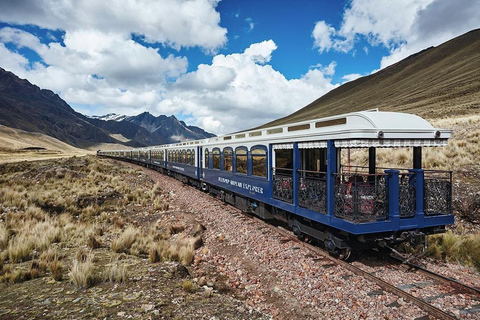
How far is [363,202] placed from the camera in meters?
6.46

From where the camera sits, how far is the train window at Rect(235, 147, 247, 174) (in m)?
11.3

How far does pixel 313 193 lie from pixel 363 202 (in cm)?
140

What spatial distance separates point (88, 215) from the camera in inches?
476

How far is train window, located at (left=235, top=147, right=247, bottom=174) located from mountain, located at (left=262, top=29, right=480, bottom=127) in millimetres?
35693

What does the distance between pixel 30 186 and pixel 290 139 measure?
53.9ft

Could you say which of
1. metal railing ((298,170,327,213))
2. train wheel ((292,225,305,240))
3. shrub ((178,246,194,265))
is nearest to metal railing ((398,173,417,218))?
metal railing ((298,170,327,213))

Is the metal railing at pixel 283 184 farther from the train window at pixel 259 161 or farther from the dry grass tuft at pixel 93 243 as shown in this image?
the dry grass tuft at pixel 93 243

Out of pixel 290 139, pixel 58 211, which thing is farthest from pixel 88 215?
pixel 290 139

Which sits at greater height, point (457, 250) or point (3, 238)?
point (3, 238)

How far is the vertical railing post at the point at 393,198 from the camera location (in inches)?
249

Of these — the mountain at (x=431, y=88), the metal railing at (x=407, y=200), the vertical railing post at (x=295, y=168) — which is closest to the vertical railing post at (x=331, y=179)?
the vertical railing post at (x=295, y=168)

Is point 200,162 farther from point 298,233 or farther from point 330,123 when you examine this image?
point 330,123

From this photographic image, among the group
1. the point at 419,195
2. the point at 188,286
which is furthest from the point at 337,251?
the point at 188,286

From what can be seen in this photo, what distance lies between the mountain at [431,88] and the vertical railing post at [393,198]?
36962 mm
